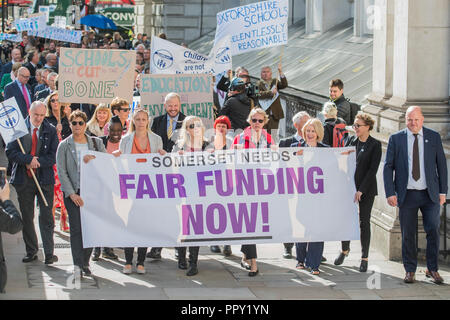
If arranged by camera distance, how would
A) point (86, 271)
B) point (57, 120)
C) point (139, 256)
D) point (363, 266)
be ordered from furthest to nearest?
point (57, 120) → point (363, 266) → point (139, 256) → point (86, 271)

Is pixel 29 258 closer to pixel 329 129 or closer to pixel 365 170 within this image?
pixel 329 129

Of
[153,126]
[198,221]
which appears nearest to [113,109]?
[153,126]

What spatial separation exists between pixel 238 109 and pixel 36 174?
154 inches

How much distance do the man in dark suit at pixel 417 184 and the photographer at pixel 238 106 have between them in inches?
163

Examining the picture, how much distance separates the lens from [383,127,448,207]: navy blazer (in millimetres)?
9727

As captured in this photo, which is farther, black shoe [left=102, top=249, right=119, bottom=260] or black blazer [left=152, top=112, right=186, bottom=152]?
black blazer [left=152, top=112, right=186, bottom=152]

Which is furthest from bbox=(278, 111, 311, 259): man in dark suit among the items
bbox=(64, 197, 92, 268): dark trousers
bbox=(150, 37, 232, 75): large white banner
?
bbox=(150, 37, 232, 75): large white banner

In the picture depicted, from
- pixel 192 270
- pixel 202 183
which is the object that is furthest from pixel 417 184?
pixel 192 270

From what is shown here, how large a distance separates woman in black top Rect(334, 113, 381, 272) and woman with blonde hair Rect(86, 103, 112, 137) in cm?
317

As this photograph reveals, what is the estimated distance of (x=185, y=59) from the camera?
48.3ft

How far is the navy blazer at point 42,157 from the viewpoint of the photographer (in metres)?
10.5

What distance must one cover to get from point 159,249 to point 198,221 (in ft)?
3.85

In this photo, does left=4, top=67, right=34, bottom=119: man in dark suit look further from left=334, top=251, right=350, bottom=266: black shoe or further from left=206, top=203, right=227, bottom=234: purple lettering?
left=334, top=251, right=350, bottom=266: black shoe

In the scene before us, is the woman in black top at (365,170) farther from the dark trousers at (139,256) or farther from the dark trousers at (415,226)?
the dark trousers at (139,256)
